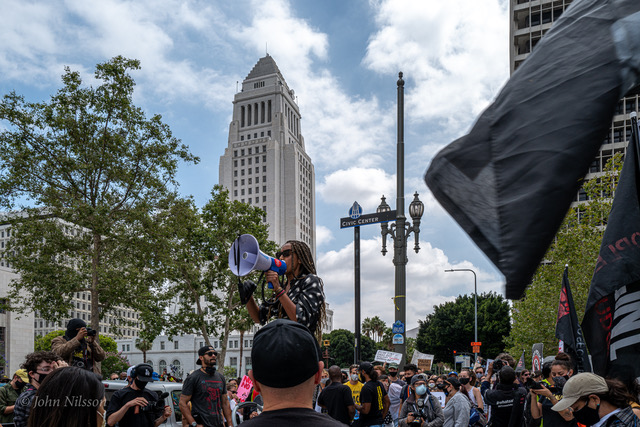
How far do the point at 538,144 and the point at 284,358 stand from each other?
109 centimetres

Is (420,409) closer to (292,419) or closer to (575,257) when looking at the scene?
(292,419)

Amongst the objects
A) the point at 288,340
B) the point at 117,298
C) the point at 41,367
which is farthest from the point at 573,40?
the point at 117,298

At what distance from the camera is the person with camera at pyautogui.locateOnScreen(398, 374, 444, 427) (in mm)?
9652

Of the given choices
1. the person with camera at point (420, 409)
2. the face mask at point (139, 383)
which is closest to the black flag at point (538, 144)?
the face mask at point (139, 383)

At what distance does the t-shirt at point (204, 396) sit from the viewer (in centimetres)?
792

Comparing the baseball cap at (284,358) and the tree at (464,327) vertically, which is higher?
the baseball cap at (284,358)

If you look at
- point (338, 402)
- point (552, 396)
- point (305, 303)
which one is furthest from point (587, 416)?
point (338, 402)

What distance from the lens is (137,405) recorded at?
6.84 metres

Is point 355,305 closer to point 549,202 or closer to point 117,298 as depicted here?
point 117,298

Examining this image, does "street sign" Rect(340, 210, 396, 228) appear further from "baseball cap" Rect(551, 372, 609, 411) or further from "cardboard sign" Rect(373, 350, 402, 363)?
"baseball cap" Rect(551, 372, 609, 411)

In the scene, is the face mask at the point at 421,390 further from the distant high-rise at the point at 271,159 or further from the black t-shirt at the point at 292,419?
the distant high-rise at the point at 271,159

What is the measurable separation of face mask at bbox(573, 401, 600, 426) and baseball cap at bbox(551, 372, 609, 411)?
193 mm

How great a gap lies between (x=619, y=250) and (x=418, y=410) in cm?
855

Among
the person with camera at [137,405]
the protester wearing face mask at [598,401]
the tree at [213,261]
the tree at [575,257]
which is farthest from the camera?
the tree at [213,261]
